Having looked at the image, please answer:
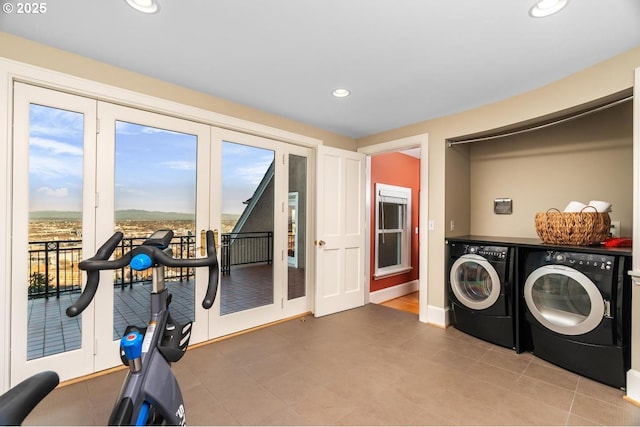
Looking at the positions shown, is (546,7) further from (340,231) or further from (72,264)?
(72,264)

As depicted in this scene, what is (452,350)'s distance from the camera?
2770 millimetres

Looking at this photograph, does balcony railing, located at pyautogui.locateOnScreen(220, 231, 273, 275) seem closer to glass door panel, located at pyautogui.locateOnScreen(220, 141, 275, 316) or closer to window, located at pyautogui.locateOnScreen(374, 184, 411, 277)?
glass door panel, located at pyautogui.locateOnScreen(220, 141, 275, 316)

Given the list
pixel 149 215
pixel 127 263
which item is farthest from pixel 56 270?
pixel 127 263

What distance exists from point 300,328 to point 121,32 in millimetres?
2915

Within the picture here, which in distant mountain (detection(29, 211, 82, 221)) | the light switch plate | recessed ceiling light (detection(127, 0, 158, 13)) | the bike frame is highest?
recessed ceiling light (detection(127, 0, 158, 13))

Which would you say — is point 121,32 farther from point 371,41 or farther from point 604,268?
point 604,268

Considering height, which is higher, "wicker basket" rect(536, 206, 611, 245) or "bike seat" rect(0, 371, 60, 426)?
"wicker basket" rect(536, 206, 611, 245)

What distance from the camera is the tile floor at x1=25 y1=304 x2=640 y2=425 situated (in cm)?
183

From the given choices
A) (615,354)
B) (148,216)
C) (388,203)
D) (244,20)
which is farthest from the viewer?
(388,203)

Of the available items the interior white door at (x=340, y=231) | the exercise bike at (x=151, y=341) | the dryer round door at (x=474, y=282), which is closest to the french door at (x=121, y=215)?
the interior white door at (x=340, y=231)

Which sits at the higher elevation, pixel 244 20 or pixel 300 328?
pixel 244 20

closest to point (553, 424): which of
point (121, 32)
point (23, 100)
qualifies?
point (121, 32)

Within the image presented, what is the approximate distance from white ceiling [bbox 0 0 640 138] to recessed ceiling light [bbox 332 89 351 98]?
0.20 feet

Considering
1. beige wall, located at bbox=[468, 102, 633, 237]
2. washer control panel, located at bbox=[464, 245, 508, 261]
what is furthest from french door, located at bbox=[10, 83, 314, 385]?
beige wall, located at bbox=[468, 102, 633, 237]
